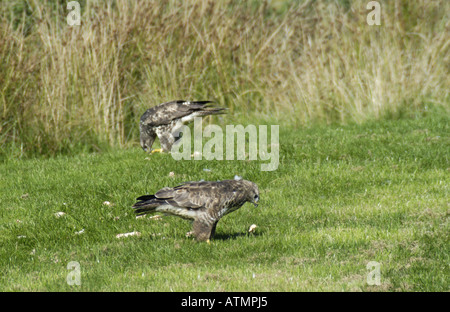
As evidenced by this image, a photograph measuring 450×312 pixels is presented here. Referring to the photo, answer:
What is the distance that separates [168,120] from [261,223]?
12.9 ft

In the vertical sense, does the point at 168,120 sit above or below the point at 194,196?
above

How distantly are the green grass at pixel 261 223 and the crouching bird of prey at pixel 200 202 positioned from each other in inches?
9.5

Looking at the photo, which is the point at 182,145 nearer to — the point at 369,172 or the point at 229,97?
the point at 229,97

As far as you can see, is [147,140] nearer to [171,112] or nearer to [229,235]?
[171,112]

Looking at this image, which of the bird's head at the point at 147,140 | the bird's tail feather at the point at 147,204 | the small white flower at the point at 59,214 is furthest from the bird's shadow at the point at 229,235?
the bird's head at the point at 147,140

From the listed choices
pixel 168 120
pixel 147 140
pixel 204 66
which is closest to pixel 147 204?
pixel 168 120

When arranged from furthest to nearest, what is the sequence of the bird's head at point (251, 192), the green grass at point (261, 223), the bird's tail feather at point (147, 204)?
the bird's head at point (251, 192) < the bird's tail feather at point (147, 204) < the green grass at point (261, 223)

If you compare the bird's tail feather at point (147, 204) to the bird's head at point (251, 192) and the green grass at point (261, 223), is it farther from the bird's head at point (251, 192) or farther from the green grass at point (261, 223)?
the bird's head at point (251, 192)

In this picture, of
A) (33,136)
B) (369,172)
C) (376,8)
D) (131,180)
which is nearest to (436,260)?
(369,172)

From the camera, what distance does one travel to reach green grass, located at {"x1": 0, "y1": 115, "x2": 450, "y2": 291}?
5.49 meters

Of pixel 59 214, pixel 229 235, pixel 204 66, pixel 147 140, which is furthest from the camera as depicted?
pixel 204 66

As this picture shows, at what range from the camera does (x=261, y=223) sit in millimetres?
7129

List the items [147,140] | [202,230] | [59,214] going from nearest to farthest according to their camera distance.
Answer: [202,230] < [59,214] < [147,140]

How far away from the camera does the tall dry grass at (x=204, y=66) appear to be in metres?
11.3
